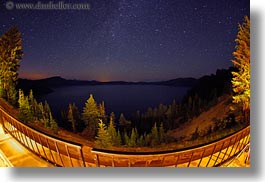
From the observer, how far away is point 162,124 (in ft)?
7.28

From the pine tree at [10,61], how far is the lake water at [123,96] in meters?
0.33

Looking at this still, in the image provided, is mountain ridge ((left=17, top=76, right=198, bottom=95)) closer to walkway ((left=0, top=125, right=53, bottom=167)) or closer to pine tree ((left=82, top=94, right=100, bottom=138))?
pine tree ((left=82, top=94, right=100, bottom=138))

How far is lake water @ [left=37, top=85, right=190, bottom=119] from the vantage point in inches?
86.6

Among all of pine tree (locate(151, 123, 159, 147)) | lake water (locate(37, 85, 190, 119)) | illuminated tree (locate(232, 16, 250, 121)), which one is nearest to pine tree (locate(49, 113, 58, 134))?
lake water (locate(37, 85, 190, 119))

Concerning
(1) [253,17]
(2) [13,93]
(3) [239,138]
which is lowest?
(3) [239,138]

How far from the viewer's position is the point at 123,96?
2199mm

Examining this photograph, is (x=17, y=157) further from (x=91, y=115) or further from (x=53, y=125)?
(x=91, y=115)

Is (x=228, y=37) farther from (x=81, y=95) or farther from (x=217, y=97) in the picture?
(x=81, y=95)

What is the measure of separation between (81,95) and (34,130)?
0.49 meters

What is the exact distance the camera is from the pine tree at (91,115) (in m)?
2.22

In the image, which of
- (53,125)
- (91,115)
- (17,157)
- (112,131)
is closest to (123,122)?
(112,131)

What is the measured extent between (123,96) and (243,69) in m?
0.94

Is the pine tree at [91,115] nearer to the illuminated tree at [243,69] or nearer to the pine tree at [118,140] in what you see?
the pine tree at [118,140]

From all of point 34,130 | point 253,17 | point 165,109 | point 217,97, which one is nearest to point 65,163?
point 34,130
